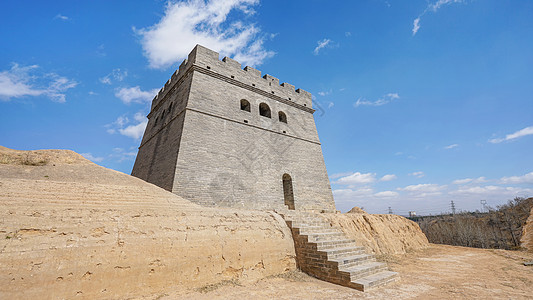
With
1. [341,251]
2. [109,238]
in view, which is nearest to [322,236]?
[341,251]

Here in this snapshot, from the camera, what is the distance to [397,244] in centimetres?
914

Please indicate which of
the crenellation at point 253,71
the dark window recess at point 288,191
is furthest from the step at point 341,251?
the crenellation at point 253,71

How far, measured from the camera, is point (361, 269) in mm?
4734

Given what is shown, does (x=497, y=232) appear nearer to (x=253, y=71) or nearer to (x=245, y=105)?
(x=245, y=105)

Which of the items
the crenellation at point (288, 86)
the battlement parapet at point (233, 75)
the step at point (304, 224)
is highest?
the crenellation at point (288, 86)

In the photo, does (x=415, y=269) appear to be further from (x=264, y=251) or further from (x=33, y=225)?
(x=33, y=225)

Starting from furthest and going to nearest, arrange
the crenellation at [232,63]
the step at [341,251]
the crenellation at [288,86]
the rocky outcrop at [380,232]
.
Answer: the crenellation at [288,86] < the crenellation at [232,63] < the rocky outcrop at [380,232] < the step at [341,251]

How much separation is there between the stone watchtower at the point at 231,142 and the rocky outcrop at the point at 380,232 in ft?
8.29

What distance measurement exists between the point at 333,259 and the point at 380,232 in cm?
534

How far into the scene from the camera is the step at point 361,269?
178 inches

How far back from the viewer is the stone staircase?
4.51 m

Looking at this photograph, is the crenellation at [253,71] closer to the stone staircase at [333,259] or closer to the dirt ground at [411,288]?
the stone staircase at [333,259]

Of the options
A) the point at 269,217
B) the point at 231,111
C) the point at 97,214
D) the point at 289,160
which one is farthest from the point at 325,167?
the point at 97,214

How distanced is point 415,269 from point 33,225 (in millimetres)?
8720
